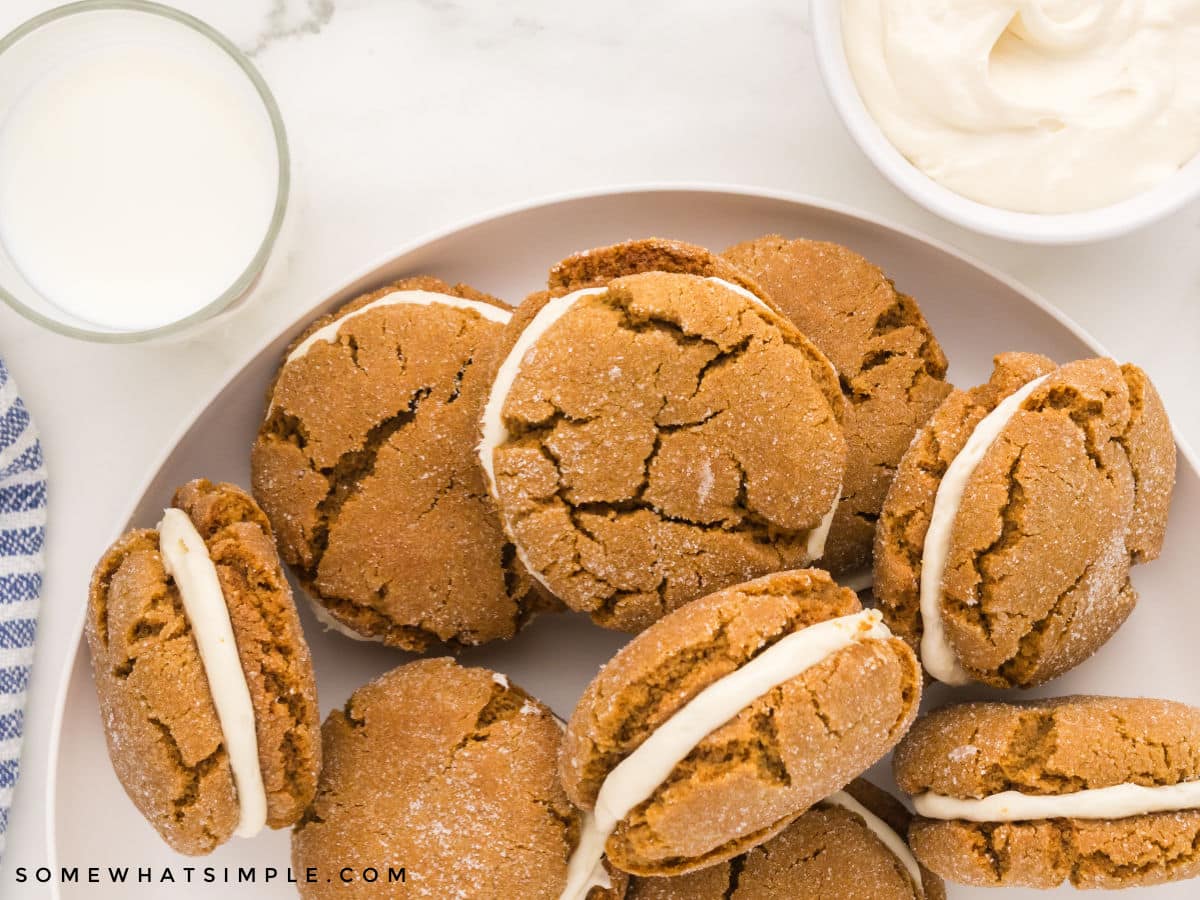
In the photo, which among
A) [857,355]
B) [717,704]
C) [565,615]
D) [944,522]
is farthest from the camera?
[565,615]

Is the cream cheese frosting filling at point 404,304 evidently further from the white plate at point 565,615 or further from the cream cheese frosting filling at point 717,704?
the cream cheese frosting filling at point 717,704

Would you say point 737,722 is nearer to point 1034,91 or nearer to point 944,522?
point 944,522

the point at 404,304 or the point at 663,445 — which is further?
the point at 404,304

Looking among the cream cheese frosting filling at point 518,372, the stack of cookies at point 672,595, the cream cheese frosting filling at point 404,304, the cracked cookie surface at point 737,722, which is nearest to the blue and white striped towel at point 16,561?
the stack of cookies at point 672,595

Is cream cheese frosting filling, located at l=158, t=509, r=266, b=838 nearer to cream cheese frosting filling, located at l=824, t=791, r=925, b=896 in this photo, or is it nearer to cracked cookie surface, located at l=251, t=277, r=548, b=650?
cracked cookie surface, located at l=251, t=277, r=548, b=650

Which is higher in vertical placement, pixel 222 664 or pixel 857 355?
pixel 857 355

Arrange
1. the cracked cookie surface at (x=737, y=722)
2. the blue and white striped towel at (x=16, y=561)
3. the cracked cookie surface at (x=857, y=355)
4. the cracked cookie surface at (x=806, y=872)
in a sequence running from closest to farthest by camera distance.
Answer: the cracked cookie surface at (x=737, y=722), the cracked cookie surface at (x=806, y=872), the cracked cookie surface at (x=857, y=355), the blue and white striped towel at (x=16, y=561)

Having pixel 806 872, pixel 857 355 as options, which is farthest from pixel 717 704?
pixel 857 355

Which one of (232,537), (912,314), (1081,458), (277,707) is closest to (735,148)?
(912,314)
